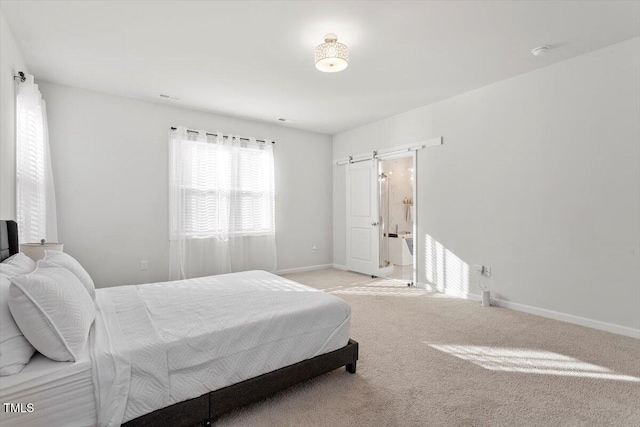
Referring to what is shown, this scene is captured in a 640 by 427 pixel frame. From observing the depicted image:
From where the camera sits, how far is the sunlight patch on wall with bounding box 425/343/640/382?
2268 millimetres

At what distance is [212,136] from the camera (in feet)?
16.0

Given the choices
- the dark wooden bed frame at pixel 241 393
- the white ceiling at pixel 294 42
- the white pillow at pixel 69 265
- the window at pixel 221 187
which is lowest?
the dark wooden bed frame at pixel 241 393

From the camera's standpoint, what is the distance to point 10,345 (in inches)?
52.7

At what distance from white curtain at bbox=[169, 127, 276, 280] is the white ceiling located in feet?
2.94

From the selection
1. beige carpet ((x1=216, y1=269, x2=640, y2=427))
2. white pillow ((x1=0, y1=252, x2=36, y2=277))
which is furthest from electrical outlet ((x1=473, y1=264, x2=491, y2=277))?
white pillow ((x1=0, y1=252, x2=36, y2=277))

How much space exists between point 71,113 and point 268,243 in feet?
10.6

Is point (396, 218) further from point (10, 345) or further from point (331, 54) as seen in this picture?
point (10, 345)

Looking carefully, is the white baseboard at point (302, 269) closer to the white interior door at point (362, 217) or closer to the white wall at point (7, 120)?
the white interior door at point (362, 217)

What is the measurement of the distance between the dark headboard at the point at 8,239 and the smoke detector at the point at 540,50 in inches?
189

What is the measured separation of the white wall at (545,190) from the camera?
9.71ft

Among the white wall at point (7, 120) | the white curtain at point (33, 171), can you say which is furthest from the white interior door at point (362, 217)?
the white wall at point (7, 120)

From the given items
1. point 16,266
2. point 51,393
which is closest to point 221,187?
point 16,266

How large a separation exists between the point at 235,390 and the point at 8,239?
2.17 meters

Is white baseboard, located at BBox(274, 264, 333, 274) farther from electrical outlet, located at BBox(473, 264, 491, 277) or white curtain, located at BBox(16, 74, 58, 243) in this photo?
white curtain, located at BBox(16, 74, 58, 243)
